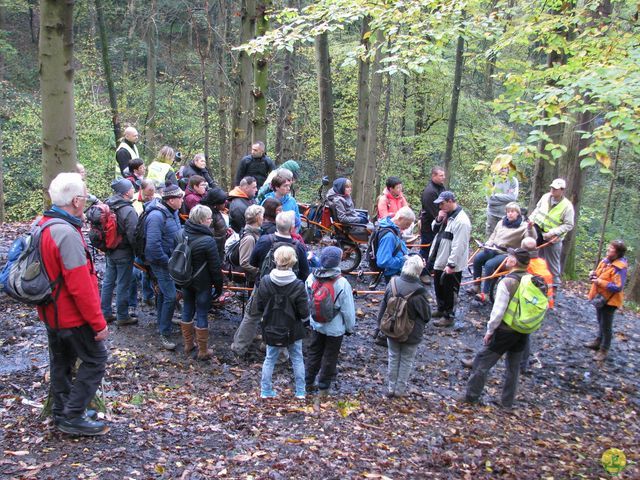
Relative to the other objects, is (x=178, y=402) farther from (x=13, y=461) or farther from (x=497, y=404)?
(x=497, y=404)

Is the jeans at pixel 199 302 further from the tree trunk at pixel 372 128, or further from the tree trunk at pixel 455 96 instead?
the tree trunk at pixel 455 96

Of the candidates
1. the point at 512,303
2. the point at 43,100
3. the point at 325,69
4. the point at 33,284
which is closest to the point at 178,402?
the point at 33,284

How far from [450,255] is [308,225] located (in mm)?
3477

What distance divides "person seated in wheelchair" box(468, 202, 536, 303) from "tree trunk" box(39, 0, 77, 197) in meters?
6.43

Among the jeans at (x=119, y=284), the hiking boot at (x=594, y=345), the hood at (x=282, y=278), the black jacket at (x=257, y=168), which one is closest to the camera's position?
the hood at (x=282, y=278)

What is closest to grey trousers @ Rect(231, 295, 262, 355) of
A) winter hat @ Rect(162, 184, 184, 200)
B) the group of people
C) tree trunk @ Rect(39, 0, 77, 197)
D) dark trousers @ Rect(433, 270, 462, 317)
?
the group of people

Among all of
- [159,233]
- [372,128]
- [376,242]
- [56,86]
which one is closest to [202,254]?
[159,233]

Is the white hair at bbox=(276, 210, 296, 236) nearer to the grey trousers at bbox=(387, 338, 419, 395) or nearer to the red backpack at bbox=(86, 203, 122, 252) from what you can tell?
the grey trousers at bbox=(387, 338, 419, 395)

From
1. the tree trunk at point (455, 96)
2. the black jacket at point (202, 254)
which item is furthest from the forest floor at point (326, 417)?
the tree trunk at point (455, 96)

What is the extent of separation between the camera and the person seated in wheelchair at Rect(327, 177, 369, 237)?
373 inches

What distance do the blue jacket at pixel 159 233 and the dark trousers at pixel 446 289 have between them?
4094 millimetres

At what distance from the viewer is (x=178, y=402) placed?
5.60m

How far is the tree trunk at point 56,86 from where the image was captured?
434 centimetres

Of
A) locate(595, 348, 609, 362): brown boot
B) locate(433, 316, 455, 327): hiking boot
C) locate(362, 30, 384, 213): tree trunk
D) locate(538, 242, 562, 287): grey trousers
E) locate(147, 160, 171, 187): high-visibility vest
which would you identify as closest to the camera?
locate(595, 348, 609, 362): brown boot
